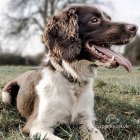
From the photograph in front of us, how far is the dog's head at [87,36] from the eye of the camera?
515cm

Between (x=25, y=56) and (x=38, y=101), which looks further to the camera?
(x=25, y=56)

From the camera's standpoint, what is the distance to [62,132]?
17.2 feet

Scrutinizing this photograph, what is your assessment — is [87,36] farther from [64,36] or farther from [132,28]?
[132,28]

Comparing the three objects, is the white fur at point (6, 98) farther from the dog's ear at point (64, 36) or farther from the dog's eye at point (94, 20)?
the dog's eye at point (94, 20)

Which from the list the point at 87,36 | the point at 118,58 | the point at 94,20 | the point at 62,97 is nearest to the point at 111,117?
the point at 62,97

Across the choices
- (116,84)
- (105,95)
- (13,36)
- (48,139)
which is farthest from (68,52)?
(13,36)

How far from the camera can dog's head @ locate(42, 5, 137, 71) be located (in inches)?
203

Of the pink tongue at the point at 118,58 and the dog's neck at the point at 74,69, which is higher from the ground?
the pink tongue at the point at 118,58

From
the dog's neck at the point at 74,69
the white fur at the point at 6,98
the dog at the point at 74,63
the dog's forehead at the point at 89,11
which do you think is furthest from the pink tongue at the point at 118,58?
the white fur at the point at 6,98

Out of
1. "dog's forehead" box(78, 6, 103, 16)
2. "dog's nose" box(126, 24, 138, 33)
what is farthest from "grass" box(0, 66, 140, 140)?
"dog's forehead" box(78, 6, 103, 16)

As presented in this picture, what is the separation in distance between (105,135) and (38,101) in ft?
3.37

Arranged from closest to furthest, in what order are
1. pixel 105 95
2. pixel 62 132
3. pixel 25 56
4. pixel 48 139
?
pixel 48 139, pixel 62 132, pixel 105 95, pixel 25 56

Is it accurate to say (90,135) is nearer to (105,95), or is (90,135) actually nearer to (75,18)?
(75,18)

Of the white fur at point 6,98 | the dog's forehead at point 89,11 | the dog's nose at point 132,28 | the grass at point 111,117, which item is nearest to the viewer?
the dog's nose at point 132,28
